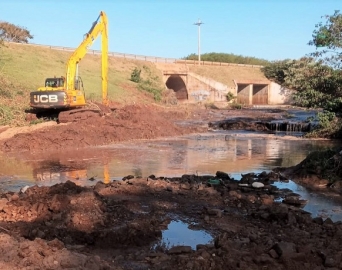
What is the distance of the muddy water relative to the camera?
13.7 meters

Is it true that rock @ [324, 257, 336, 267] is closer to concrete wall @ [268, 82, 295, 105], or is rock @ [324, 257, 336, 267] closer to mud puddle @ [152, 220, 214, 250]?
mud puddle @ [152, 220, 214, 250]

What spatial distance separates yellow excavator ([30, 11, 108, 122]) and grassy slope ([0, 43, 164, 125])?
263 cm

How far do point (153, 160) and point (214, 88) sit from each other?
144ft

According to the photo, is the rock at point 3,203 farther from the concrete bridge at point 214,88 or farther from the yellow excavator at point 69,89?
the concrete bridge at point 214,88

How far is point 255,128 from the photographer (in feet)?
102

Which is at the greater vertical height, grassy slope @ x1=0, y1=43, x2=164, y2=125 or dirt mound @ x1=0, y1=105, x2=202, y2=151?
grassy slope @ x1=0, y1=43, x2=164, y2=125

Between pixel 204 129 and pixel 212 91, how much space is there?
30908 millimetres

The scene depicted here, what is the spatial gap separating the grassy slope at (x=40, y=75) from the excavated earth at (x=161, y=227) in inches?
703

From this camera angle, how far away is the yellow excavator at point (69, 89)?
77.9 ft

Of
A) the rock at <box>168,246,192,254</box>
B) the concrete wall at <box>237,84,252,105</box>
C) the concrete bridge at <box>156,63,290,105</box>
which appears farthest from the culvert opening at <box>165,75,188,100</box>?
the rock at <box>168,246,192,254</box>

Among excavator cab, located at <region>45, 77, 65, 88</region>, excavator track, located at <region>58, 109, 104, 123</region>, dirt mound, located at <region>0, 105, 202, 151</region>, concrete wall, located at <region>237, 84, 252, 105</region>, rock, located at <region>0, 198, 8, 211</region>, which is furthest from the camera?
concrete wall, located at <region>237, 84, 252, 105</region>

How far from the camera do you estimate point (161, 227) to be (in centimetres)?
787

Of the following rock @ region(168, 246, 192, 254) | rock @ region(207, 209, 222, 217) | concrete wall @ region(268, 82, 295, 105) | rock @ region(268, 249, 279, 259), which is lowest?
concrete wall @ region(268, 82, 295, 105)

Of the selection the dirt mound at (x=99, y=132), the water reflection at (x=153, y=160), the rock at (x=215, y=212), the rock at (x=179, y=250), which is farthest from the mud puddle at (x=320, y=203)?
the dirt mound at (x=99, y=132)
